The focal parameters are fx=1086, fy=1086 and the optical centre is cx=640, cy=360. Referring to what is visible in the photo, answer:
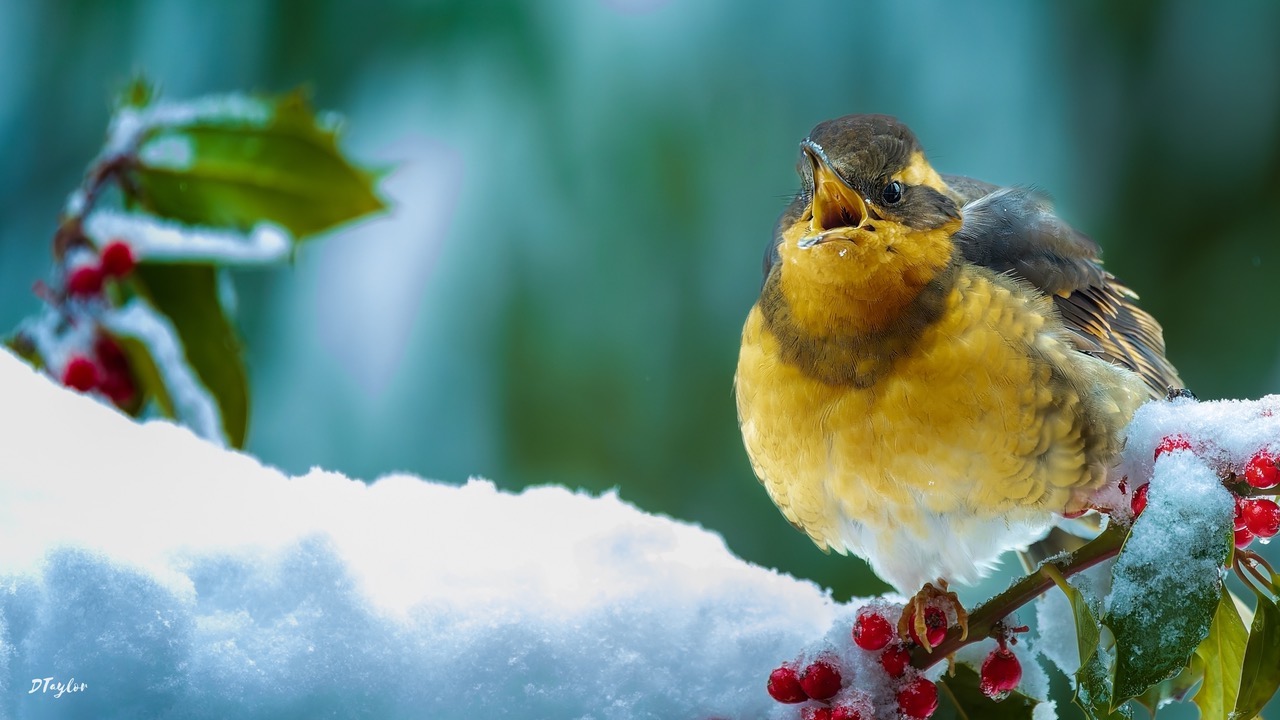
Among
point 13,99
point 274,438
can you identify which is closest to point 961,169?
point 274,438

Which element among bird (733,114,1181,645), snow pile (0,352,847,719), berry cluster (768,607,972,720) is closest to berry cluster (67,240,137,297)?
snow pile (0,352,847,719)

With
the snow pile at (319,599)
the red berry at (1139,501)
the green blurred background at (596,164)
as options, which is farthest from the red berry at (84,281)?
the green blurred background at (596,164)

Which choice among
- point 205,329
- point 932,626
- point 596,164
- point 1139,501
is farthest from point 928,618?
point 596,164

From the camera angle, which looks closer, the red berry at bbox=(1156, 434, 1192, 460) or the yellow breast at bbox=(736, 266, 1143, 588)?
the red berry at bbox=(1156, 434, 1192, 460)

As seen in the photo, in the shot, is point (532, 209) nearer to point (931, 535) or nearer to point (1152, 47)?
point (1152, 47)

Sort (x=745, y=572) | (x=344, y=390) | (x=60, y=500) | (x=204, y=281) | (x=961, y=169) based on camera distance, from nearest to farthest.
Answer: (x=60, y=500) → (x=745, y=572) → (x=204, y=281) → (x=961, y=169) → (x=344, y=390)

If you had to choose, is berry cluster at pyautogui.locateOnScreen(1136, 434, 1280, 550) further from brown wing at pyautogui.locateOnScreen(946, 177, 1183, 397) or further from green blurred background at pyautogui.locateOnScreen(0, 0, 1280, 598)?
green blurred background at pyautogui.locateOnScreen(0, 0, 1280, 598)
